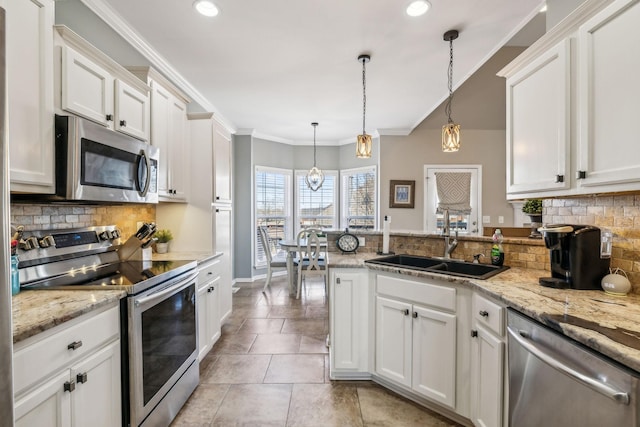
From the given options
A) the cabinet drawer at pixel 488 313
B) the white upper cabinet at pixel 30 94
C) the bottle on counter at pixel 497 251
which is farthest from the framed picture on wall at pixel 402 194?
the white upper cabinet at pixel 30 94

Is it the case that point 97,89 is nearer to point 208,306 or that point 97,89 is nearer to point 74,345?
Answer: point 74,345

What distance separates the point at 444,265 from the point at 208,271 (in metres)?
1.96

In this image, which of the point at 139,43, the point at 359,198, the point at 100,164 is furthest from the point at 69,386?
the point at 359,198

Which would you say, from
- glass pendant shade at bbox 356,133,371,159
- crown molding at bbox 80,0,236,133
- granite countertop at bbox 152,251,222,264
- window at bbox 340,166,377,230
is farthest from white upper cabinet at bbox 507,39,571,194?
window at bbox 340,166,377,230

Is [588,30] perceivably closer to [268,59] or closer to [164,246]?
[268,59]

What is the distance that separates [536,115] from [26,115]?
2541 mm

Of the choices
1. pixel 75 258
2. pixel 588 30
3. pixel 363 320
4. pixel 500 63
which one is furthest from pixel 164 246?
pixel 500 63

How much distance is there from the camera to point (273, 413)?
2.00 meters

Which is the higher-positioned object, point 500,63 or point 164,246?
point 500,63

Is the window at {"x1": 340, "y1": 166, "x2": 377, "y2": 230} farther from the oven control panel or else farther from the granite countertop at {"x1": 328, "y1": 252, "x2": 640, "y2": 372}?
the oven control panel

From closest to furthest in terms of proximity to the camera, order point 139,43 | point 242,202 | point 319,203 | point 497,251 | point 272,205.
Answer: point 497,251
point 139,43
point 242,202
point 272,205
point 319,203

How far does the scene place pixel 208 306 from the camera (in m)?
2.67

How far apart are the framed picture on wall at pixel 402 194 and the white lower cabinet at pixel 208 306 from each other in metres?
3.34

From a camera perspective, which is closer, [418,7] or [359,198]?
[418,7]
